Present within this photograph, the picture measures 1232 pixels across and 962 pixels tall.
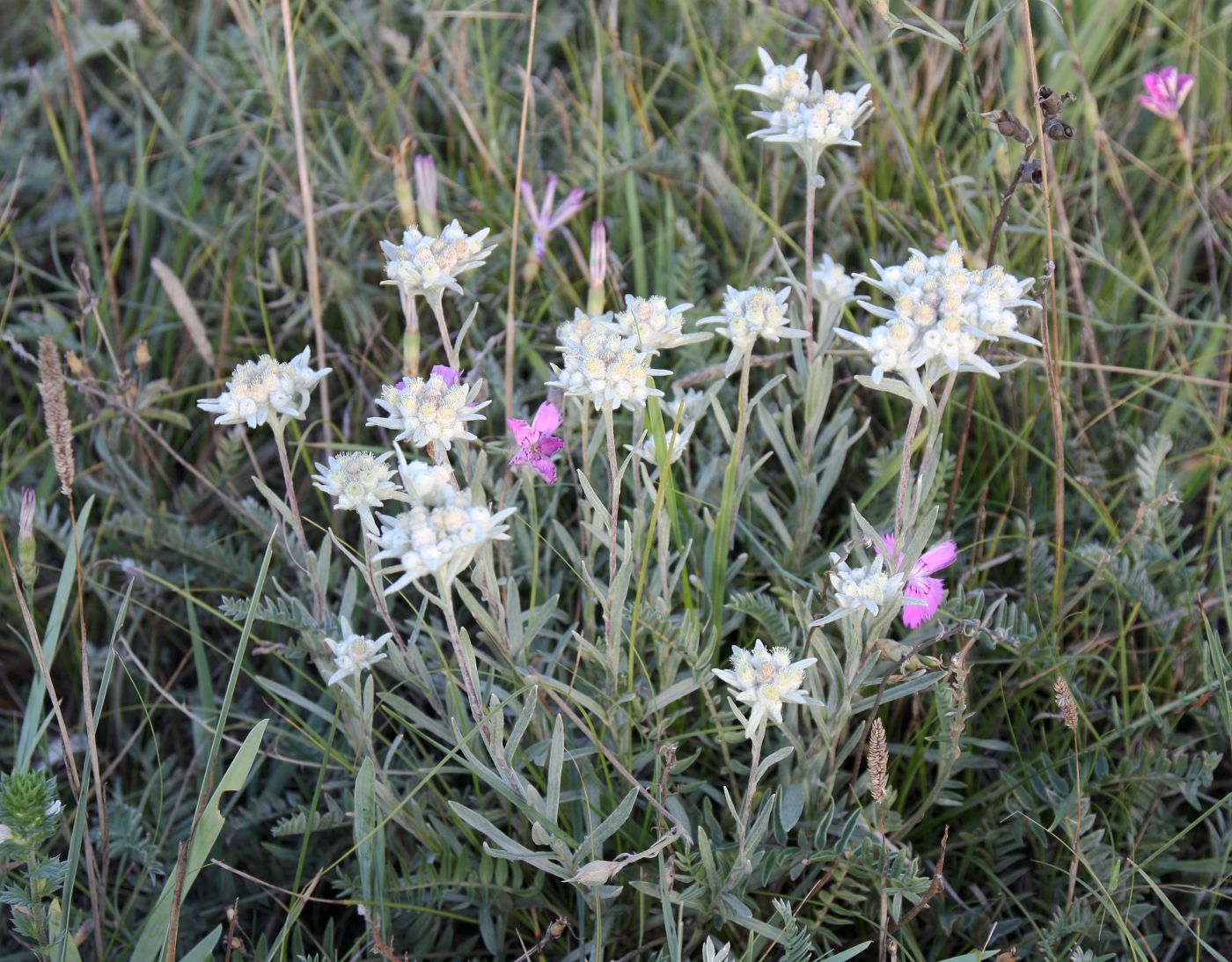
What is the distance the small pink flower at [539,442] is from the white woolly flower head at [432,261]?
0.75 feet

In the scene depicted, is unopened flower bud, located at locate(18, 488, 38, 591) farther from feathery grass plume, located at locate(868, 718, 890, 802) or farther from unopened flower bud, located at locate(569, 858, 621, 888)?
feathery grass plume, located at locate(868, 718, 890, 802)

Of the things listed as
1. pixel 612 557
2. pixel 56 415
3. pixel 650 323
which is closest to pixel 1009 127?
pixel 650 323

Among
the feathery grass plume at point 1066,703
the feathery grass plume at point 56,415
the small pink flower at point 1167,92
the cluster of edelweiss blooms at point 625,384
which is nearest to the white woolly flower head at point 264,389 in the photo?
the cluster of edelweiss blooms at point 625,384

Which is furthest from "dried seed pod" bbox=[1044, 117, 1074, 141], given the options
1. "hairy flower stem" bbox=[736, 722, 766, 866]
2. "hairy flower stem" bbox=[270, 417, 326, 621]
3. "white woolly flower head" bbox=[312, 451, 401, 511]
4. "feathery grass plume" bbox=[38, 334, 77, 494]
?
"feathery grass plume" bbox=[38, 334, 77, 494]

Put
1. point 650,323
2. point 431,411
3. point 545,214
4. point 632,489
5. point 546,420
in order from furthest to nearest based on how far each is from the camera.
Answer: point 545,214 → point 632,489 → point 546,420 → point 650,323 → point 431,411

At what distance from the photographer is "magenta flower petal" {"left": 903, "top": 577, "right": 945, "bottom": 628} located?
1.55 metres

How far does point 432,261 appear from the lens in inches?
55.9

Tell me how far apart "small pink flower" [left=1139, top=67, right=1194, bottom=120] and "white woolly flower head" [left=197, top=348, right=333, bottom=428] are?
5.90 ft

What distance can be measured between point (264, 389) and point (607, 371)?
1.43 feet

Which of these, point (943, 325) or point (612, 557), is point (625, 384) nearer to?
point (612, 557)

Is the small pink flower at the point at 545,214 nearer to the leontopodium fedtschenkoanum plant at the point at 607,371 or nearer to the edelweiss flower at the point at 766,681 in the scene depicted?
the leontopodium fedtschenkoanum plant at the point at 607,371

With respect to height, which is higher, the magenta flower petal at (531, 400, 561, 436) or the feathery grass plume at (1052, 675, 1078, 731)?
the magenta flower petal at (531, 400, 561, 436)

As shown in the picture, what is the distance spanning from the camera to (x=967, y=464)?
2102mm

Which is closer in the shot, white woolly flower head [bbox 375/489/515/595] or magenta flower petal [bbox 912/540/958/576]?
white woolly flower head [bbox 375/489/515/595]
